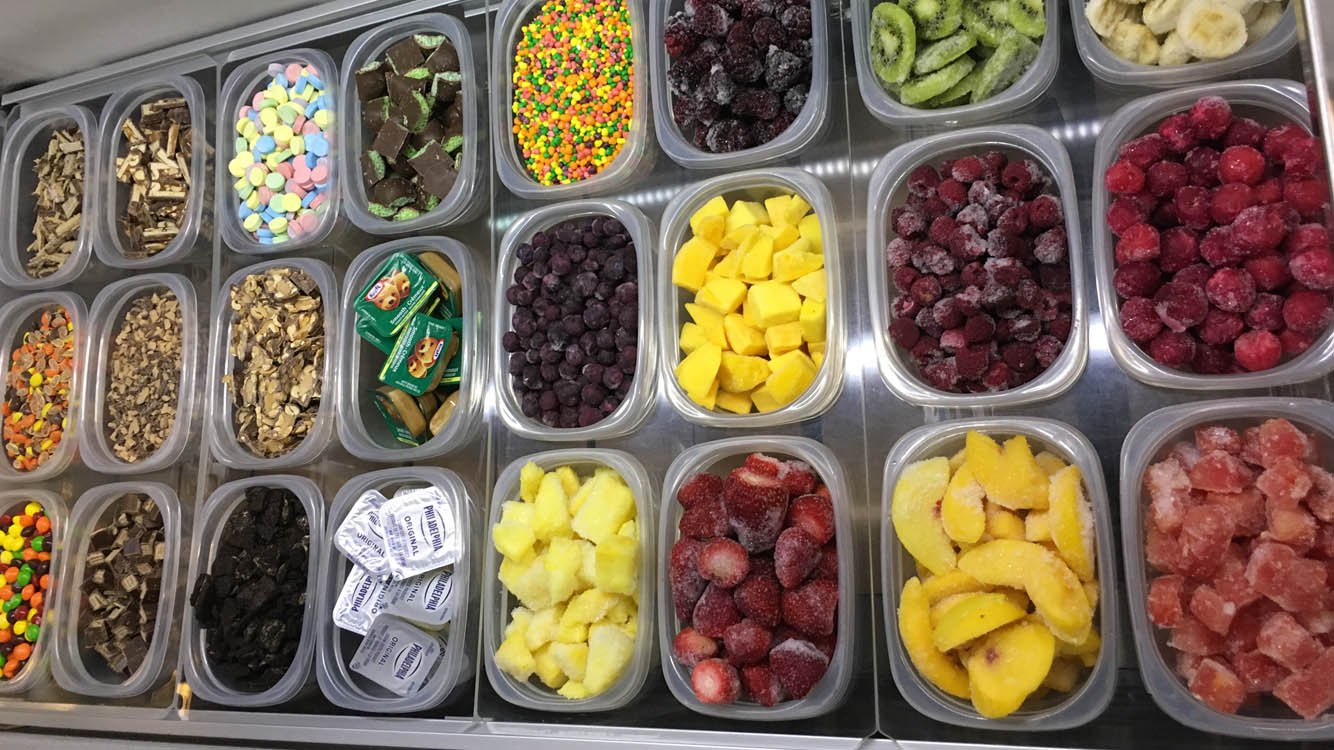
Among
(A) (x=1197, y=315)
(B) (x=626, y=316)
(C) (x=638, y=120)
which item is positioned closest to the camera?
(A) (x=1197, y=315)

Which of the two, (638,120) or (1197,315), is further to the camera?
(638,120)

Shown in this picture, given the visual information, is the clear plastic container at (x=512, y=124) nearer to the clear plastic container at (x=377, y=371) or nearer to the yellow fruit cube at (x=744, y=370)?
the clear plastic container at (x=377, y=371)

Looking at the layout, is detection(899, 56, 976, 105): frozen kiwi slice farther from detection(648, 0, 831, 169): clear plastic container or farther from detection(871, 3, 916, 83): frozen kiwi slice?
detection(648, 0, 831, 169): clear plastic container

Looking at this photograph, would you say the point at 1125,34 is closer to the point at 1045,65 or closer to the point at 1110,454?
the point at 1045,65

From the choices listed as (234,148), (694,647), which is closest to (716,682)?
(694,647)

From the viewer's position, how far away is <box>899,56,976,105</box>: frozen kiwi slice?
125cm

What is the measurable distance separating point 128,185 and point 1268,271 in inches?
86.0

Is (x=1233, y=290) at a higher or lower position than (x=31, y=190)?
lower

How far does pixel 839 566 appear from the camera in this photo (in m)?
1.17

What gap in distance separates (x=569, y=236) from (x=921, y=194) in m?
0.60

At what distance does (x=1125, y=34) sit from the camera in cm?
118

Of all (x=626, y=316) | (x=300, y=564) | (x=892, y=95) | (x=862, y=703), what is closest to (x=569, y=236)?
(x=626, y=316)

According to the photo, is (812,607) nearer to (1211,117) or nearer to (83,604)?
(1211,117)

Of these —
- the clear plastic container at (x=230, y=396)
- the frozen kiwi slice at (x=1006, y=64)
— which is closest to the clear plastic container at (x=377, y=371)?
the clear plastic container at (x=230, y=396)
